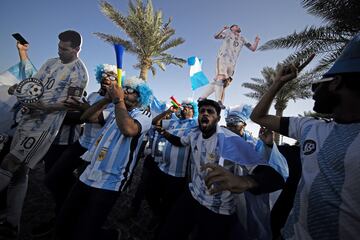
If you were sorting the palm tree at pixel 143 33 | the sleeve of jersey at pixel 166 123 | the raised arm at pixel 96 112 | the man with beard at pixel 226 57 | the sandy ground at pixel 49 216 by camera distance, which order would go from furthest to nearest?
the palm tree at pixel 143 33
the man with beard at pixel 226 57
the sleeve of jersey at pixel 166 123
the sandy ground at pixel 49 216
the raised arm at pixel 96 112

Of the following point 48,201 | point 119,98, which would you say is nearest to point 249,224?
point 119,98

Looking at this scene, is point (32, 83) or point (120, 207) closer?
point (32, 83)

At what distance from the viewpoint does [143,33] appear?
36.9 ft

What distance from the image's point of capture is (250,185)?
55.9 inches

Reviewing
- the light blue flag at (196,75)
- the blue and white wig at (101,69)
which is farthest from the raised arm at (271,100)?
the light blue flag at (196,75)

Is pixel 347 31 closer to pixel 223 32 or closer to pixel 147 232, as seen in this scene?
pixel 223 32

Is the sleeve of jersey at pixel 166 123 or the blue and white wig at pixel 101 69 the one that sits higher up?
the blue and white wig at pixel 101 69

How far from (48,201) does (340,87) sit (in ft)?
14.5

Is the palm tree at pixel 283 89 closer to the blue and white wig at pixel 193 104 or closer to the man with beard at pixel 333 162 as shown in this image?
the blue and white wig at pixel 193 104

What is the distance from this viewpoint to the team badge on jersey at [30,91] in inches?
95.8

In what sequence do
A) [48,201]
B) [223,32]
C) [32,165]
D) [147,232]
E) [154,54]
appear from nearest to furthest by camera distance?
[32,165], [147,232], [48,201], [223,32], [154,54]

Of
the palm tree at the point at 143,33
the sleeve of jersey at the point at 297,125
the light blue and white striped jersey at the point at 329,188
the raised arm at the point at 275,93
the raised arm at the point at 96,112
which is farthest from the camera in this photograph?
the palm tree at the point at 143,33

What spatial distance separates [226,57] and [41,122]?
4.32 m

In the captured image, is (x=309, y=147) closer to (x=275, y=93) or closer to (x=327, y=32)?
(x=275, y=93)
